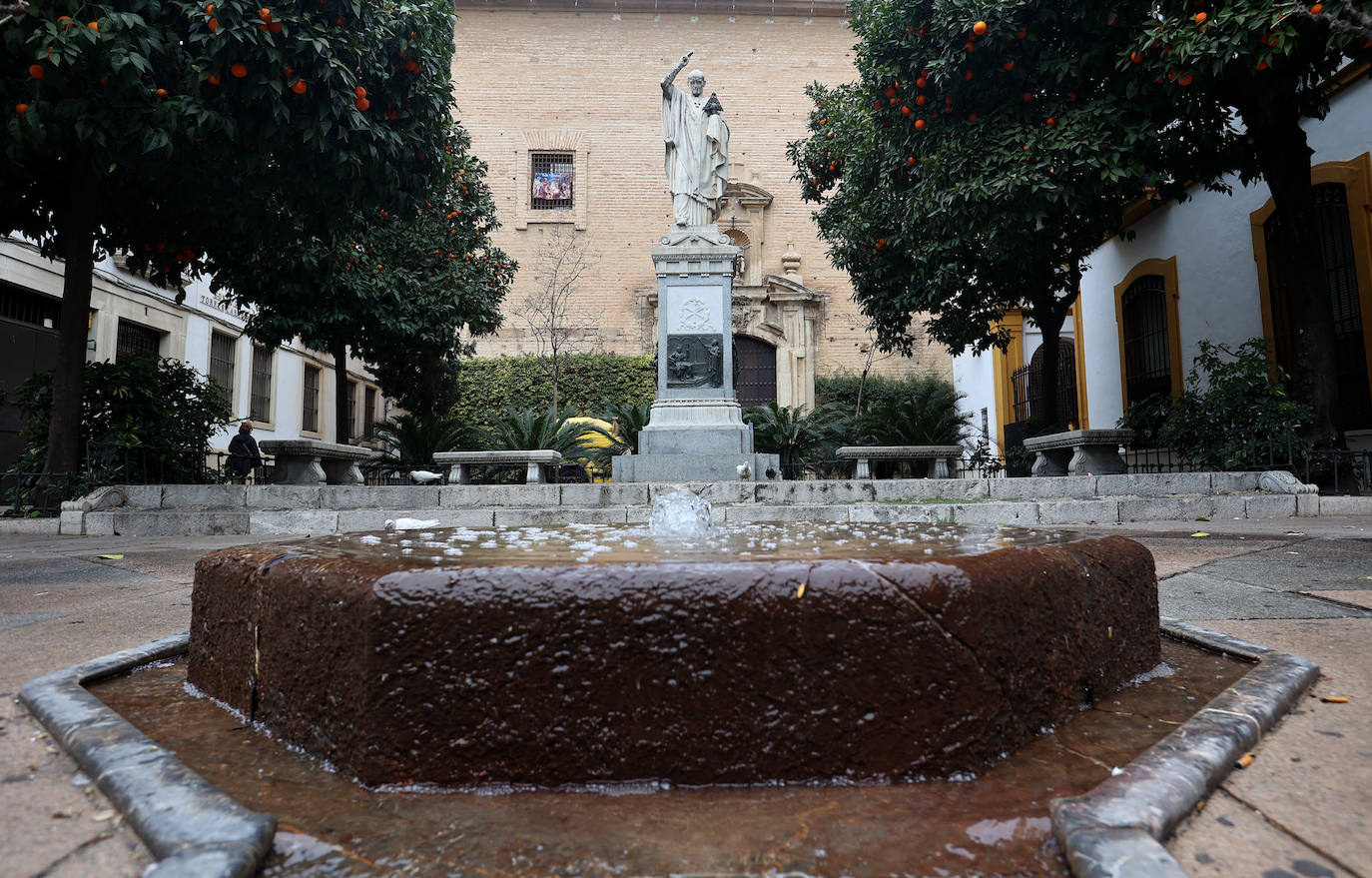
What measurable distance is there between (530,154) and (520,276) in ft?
11.7

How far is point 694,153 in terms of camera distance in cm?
993

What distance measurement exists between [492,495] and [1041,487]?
5307 millimetres

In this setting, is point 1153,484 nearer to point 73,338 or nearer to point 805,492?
point 805,492

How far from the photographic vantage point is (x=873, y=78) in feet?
28.8

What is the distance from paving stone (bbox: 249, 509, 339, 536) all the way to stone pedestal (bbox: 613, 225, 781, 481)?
291cm

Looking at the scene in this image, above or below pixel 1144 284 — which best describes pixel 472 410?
below

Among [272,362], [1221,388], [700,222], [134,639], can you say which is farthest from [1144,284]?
[272,362]

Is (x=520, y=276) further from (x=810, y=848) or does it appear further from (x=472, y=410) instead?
(x=810, y=848)

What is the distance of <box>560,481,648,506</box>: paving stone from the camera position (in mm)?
7527

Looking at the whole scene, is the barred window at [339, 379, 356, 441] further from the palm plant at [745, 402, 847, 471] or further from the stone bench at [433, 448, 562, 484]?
the palm plant at [745, 402, 847, 471]

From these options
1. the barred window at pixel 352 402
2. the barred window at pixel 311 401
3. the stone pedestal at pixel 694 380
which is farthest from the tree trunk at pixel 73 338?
the barred window at pixel 352 402

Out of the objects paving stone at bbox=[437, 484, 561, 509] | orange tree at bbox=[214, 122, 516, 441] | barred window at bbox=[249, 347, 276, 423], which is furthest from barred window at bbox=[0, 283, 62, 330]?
paving stone at bbox=[437, 484, 561, 509]

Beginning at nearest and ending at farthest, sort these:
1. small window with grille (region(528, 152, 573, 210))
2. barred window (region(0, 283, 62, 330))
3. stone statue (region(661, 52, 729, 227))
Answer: stone statue (region(661, 52, 729, 227))
barred window (region(0, 283, 62, 330))
small window with grille (region(528, 152, 573, 210))

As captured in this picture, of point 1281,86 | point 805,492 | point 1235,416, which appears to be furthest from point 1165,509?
point 1281,86
